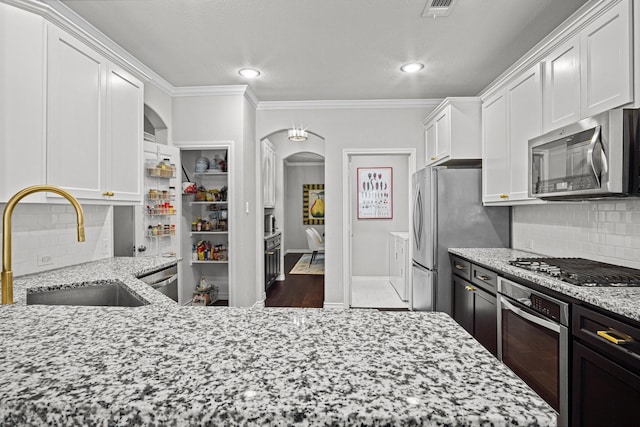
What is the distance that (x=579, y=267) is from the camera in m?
2.06

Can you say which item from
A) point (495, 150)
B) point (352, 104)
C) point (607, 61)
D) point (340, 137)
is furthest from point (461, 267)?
point (352, 104)

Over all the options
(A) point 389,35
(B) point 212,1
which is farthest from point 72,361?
(A) point 389,35

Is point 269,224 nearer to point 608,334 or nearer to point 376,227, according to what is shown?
point 376,227

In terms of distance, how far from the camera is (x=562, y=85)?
2174mm

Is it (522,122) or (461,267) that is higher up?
(522,122)

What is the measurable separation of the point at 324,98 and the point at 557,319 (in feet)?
10.9

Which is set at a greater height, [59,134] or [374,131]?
[374,131]

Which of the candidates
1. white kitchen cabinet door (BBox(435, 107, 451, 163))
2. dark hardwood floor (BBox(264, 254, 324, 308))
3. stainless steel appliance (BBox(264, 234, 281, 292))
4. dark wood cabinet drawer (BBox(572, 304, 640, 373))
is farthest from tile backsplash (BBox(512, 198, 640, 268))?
stainless steel appliance (BBox(264, 234, 281, 292))

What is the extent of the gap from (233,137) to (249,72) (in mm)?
749

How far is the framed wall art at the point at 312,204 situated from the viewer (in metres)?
10.0

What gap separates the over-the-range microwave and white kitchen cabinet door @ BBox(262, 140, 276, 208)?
12.2 ft

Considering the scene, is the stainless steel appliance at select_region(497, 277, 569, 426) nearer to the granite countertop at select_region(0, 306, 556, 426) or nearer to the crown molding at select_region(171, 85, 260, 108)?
the granite countertop at select_region(0, 306, 556, 426)

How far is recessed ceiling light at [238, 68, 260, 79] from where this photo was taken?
134 inches

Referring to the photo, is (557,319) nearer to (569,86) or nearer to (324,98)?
(569,86)
